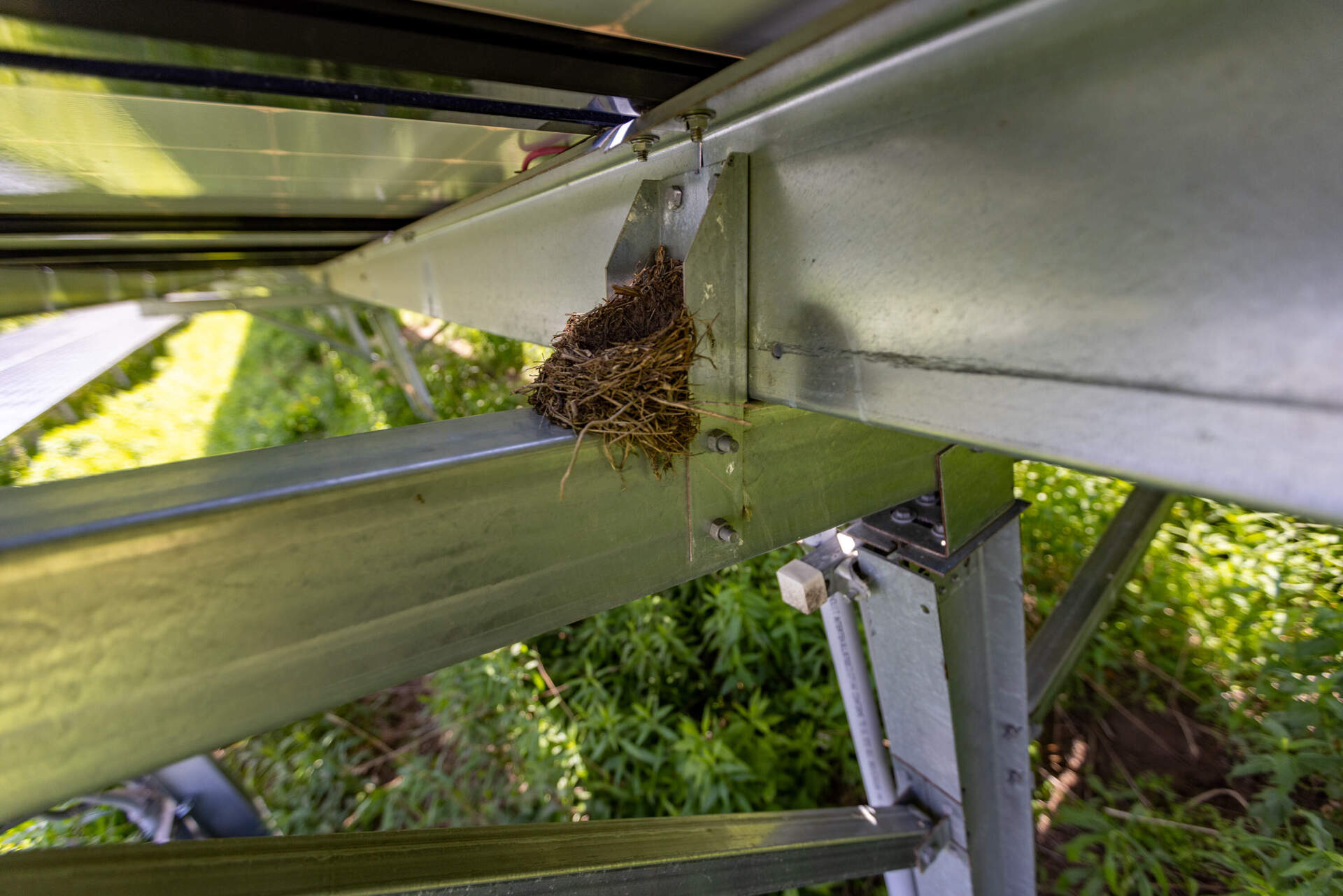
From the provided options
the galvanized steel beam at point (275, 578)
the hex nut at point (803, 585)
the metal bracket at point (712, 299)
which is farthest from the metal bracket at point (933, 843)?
the galvanized steel beam at point (275, 578)

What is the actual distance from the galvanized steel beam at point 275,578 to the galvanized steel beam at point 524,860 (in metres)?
0.25

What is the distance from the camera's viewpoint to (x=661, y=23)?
81 centimetres

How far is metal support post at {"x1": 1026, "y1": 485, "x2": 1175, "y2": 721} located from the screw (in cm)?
215

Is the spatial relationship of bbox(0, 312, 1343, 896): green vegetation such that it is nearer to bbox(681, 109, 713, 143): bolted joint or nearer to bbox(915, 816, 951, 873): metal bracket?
bbox(915, 816, 951, 873): metal bracket

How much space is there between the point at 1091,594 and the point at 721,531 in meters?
2.16

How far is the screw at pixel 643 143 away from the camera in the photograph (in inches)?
38.4

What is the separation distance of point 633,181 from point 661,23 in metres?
0.34

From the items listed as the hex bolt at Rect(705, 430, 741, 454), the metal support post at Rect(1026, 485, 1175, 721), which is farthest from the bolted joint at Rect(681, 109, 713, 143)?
the metal support post at Rect(1026, 485, 1175, 721)

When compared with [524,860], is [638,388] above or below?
above

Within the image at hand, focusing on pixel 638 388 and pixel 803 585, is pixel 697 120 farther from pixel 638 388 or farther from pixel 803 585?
pixel 803 585

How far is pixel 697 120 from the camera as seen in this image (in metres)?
0.87

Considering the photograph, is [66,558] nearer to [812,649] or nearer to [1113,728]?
[812,649]

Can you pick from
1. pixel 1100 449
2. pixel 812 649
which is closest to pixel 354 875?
pixel 1100 449

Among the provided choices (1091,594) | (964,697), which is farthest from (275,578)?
(1091,594)
